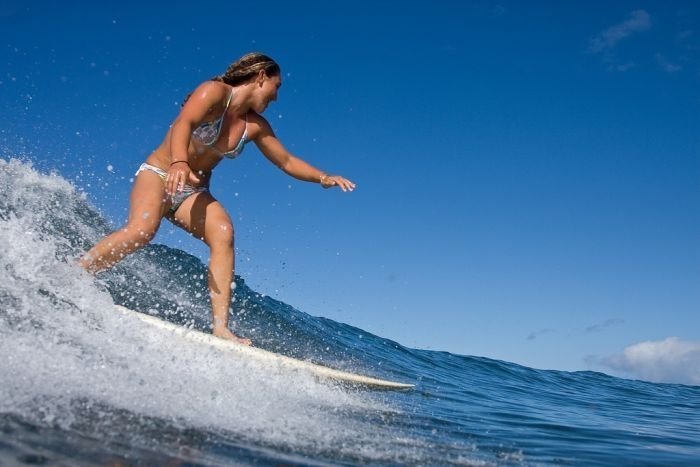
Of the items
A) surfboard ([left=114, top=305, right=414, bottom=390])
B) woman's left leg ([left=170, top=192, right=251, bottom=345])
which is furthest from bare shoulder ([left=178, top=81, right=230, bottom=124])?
surfboard ([left=114, top=305, right=414, bottom=390])

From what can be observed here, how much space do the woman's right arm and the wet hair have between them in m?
0.21

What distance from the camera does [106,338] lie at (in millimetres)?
4047

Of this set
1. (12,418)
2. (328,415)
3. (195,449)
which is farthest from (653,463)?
(12,418)

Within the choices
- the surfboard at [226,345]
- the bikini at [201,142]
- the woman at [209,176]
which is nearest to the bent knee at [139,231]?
the woman at [209,176]

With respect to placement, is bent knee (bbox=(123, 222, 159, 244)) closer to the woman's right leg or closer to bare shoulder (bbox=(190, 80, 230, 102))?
the woman's right leg

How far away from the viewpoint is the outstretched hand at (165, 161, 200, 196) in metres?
4.25

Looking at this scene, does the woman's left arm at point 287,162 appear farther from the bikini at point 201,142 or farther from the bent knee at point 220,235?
the bent knee at point 220,235

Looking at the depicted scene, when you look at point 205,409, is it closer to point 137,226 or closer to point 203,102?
point 137,226

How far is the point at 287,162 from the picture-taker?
18.4 ft

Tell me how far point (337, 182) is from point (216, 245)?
3.78 feet

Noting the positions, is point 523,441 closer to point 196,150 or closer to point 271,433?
point 271,433

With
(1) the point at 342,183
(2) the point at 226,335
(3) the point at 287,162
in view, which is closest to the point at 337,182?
(1) the point at 342,183

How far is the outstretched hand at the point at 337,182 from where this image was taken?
17.4 ft

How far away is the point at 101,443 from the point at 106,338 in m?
1.98
